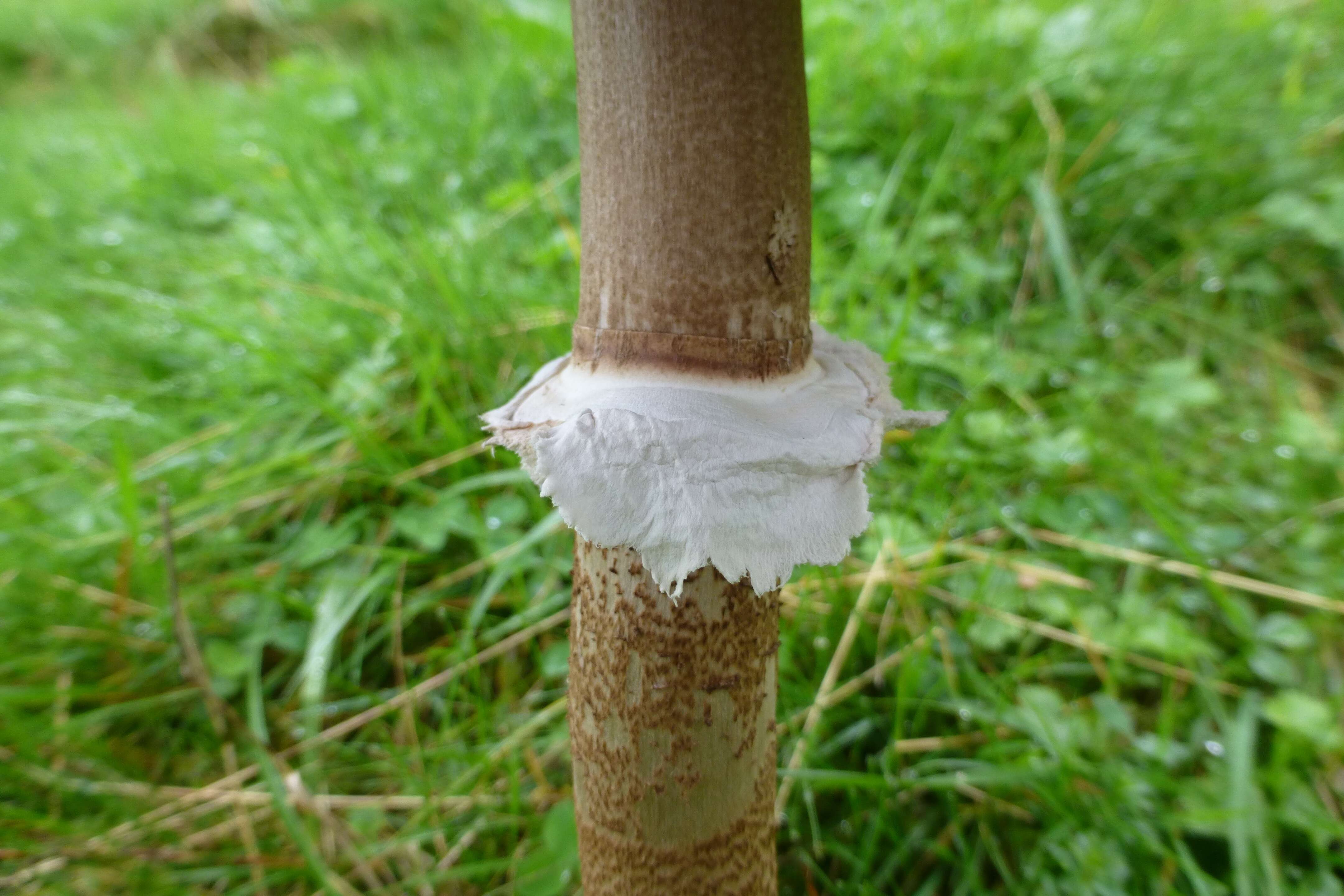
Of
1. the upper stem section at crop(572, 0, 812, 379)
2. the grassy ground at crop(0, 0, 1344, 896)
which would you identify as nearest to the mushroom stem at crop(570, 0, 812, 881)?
the upper stem section at crop(572, 0, 812, 379)

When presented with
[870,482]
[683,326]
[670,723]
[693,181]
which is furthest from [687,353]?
[870,482]

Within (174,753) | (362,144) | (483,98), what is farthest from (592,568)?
(362,144)

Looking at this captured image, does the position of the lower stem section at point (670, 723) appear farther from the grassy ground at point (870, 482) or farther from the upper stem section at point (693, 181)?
the grassy ground at point (870, 482)

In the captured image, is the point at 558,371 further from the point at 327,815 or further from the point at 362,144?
the point at 362,144

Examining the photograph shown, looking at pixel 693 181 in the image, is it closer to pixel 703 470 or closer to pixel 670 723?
pixel 703 470

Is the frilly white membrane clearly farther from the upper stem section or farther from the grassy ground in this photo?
the grassy ground

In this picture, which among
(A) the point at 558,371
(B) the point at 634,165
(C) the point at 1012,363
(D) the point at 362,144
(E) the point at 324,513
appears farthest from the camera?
(D) the point at 362,144

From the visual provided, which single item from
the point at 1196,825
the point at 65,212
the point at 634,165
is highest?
the point at 65,212
